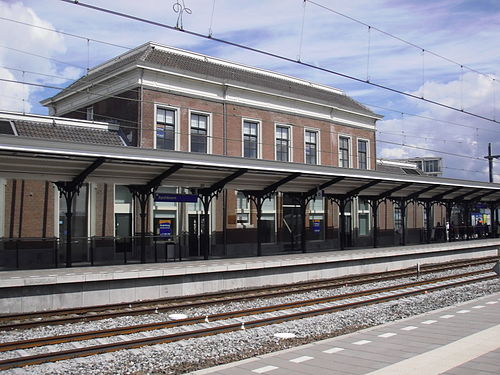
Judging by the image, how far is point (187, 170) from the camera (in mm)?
19156

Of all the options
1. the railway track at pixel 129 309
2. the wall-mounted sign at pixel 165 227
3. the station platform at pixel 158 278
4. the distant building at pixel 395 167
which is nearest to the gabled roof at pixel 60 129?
the wall-mounted sign at pixel 165 227

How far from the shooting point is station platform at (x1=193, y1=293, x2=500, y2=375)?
696 cm

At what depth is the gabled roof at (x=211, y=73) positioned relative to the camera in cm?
2841

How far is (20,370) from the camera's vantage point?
26.2ft

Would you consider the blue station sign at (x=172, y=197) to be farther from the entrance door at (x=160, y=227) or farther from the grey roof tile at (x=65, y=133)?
the entrance door at (x=160, y=227)

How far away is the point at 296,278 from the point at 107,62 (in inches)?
792

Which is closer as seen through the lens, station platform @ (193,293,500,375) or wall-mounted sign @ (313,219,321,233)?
station platform @ (193,293,500,375)

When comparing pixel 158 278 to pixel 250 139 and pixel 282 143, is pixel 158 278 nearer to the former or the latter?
pixel 250 139

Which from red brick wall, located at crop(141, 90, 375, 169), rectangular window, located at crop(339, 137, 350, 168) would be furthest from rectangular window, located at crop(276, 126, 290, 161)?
rectangular window, located at crop(339, 137, 350, 168)

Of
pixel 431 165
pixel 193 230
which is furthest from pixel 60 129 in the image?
pixel 431 165

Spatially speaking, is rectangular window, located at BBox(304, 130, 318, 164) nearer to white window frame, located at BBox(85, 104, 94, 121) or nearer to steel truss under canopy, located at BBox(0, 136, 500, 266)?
steel truss under canopy, located at BBox(0, 136, 500, 266)

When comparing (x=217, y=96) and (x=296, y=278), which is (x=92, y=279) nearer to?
(x=296, y=278)

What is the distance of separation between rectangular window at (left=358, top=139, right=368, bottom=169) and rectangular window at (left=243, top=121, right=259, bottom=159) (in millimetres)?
10075

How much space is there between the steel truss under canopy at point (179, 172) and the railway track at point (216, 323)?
6351mm
